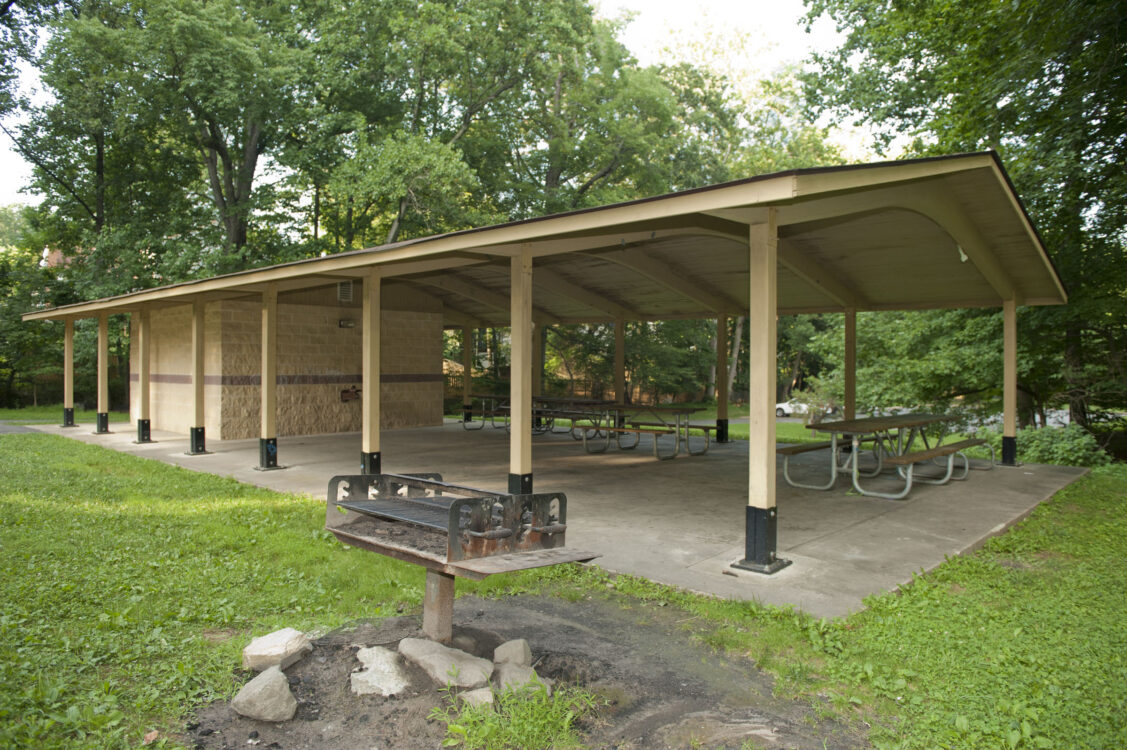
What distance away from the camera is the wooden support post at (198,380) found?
34.9ft

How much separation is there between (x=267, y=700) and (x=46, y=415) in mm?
22201

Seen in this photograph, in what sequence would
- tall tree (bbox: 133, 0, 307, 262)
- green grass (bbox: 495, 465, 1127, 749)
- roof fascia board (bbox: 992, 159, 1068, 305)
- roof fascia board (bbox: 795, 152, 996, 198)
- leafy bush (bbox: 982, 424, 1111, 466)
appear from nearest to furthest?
green grass (bbox: 495, 465, 1127, 749) < roof fascia board (bbox: 795, 152, 996, 198) < roof fascia board (bbox: 992, 159, 1068, 305) < leafy bush (bbox: 982, 424, 1111, 466) < tall tree (bbox: 133, 0, 307, 262)

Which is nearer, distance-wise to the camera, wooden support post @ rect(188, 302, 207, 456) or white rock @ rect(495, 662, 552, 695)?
white rock @ rect(495, 662, 552, 695)

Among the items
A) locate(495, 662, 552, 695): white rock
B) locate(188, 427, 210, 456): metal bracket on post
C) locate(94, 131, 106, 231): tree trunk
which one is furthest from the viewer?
locate(94, 131, 106, 231): tree trunk

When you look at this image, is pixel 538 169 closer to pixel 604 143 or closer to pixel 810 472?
pixel 604 143

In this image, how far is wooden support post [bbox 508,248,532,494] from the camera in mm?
6352

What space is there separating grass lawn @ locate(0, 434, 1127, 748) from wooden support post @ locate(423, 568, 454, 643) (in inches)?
27.4

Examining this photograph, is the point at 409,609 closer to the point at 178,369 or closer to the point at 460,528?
the point at 460,528

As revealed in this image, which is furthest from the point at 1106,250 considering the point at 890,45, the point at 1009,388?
the point at 890,45

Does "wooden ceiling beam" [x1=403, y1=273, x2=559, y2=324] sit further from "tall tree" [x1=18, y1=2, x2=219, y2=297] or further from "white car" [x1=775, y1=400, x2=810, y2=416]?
"white car" [x1=775, y1=400, x2=810, y2=416]

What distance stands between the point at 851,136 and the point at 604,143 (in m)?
14.0

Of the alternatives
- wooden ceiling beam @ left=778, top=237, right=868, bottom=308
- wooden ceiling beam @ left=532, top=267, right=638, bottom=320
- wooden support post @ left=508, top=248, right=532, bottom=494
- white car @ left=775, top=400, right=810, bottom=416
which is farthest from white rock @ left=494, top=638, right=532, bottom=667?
white car @ left=775, top=400, right=810, bottom=416

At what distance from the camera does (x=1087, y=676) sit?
3174 mm

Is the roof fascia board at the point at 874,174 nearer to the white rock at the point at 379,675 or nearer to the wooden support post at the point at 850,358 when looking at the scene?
the white rock at the point at 379,675
